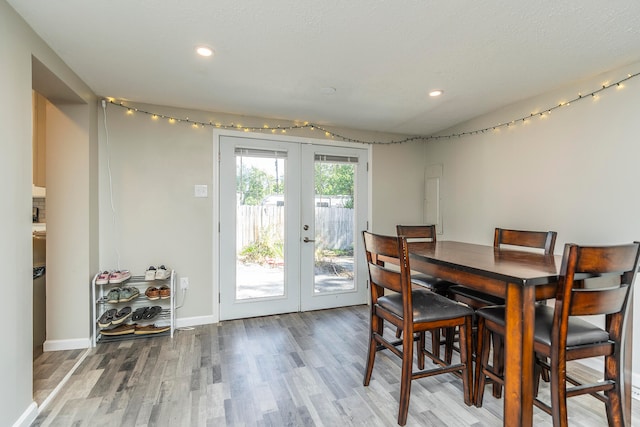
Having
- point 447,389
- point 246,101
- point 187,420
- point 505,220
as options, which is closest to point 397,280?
point 447,389

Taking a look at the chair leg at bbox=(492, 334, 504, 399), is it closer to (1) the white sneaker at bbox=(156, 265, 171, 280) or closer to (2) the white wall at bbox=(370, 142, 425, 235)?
(2) the white wall at bbox=(370, 142, 425, 235)

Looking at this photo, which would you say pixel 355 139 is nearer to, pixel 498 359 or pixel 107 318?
pixel 498 359

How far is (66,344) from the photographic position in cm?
264

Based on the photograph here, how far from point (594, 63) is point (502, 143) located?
1.05m

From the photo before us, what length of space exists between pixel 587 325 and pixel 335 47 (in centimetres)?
209

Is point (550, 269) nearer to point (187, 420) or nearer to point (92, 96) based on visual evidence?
point (187, 420)

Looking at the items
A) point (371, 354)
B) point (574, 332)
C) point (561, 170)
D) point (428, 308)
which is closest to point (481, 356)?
point (428, 308)

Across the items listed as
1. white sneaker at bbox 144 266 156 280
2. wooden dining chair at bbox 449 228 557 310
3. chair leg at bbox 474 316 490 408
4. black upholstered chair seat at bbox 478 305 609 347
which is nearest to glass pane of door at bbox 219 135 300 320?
white sneaker at bbox 144 266 156 280

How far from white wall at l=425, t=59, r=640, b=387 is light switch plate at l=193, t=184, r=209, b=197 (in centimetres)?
286

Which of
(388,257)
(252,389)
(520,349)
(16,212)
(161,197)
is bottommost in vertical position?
(252,389)

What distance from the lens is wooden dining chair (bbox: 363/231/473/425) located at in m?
1.76

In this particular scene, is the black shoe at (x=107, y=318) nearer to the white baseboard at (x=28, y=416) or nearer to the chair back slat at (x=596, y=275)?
the white baseboard at (x=28, y=416)

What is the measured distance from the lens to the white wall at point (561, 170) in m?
2.24

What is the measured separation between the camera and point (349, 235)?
3932 mm
